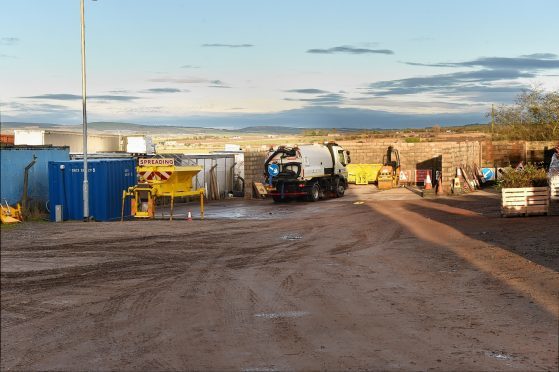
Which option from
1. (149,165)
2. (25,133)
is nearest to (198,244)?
(149,165)

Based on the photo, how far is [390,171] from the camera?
4378 cm

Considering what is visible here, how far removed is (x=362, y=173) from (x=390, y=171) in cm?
331

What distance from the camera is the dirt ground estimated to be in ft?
30.6

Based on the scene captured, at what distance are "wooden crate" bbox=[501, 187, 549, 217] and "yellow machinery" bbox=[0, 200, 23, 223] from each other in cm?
1716

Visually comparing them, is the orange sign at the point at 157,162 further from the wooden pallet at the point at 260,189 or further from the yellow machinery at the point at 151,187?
the wooden pallet at the point at 260,189

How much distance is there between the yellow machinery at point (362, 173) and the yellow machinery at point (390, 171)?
111 centimetres

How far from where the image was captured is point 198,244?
2033 centimetres

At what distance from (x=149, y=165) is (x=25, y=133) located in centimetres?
2374

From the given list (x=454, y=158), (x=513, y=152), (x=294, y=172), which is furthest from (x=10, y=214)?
(x=513, y=152)

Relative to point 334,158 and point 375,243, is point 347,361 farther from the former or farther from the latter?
point 334,158

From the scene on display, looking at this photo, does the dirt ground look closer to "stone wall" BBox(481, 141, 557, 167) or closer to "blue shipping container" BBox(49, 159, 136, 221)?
"blue shipping container" BBox(49, 159, 136, 221)

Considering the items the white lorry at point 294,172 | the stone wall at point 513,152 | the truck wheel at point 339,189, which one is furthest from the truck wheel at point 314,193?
the stone wall at point 513,152

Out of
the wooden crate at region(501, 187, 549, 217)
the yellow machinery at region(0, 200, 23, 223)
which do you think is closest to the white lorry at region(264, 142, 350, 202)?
the wooden crate at region(501, 187, 549, 217)

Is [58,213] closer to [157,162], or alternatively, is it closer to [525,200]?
[157,162]
